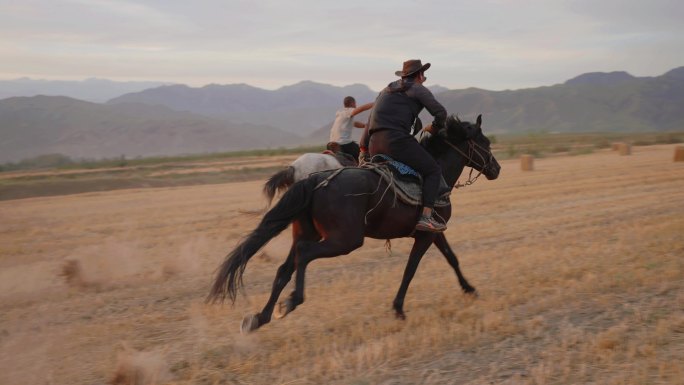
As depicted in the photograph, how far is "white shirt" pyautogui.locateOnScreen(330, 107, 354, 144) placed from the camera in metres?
10.5

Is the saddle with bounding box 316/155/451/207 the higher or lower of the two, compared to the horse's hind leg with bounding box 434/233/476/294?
higher

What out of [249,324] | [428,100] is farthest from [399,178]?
[249,324]

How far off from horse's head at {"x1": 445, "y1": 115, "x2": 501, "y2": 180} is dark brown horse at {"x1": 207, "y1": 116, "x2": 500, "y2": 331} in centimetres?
127

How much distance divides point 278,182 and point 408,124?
2873mm

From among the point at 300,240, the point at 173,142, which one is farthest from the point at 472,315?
the point at 173,142

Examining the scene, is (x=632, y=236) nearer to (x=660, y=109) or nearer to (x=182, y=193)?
(x=182, y=193)

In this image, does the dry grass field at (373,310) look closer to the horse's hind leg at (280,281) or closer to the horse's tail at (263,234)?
the horse's hind leg at (280,281)

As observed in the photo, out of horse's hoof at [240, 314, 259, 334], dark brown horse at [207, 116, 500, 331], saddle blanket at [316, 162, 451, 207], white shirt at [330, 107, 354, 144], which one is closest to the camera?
horse's hoof at [240, 314, 259, 334]

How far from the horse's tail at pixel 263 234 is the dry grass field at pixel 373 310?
25.1 inches

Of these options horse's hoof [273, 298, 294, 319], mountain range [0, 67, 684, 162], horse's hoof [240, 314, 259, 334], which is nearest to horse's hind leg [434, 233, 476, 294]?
horse's hoof [273, 298, 294, 319]

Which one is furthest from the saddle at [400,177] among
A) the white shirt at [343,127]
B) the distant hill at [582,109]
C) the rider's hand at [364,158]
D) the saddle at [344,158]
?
the distant hill at [582,109]

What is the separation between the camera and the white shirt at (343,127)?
34.5ft

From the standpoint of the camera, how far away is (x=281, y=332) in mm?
6902

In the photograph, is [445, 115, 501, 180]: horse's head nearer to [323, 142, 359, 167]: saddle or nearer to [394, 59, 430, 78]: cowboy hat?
[394, 59, 430, 78]: cowboy hat
